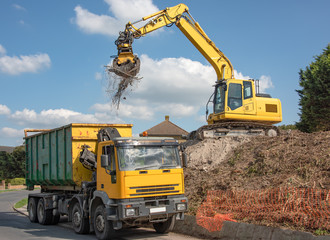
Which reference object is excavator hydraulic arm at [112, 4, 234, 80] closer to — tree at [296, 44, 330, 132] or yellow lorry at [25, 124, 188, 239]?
yellow lorry at [25, 124, 188, 239]

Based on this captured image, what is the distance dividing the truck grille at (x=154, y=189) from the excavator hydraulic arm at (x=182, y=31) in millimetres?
6265

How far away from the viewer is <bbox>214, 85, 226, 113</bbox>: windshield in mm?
18375

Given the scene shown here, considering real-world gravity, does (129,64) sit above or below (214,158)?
above

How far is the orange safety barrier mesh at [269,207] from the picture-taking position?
838 cm

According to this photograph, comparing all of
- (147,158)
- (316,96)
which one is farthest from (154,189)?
(316,96)

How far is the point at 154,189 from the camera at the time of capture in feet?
31.2

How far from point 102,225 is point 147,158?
220 cm

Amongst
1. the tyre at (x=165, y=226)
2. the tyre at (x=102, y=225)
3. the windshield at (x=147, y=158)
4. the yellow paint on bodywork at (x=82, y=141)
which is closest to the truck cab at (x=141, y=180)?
the windshield at (x=147, y=158)

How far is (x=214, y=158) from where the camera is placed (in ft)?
51.2

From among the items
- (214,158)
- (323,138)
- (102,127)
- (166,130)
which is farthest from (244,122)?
(166,130)

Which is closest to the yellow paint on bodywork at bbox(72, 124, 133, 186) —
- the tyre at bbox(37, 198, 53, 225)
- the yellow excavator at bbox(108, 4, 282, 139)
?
the tyre at bbox(37, 198, 53, 225)

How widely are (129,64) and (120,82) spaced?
32.0 inches

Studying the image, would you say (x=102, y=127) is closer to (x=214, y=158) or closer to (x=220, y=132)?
(x=214, y=158)

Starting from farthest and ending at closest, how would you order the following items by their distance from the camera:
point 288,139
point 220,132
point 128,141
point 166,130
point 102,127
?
point 166,130 → point 220,132 → point 288,139 → point 102,127 → point 128,141
